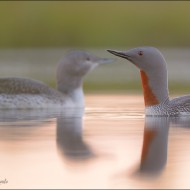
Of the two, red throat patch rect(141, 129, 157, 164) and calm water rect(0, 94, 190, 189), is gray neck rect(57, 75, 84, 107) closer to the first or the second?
calm water rect(0, 94, 190, 189)

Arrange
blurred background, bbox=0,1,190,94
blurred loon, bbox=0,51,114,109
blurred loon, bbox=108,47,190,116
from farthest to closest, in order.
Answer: blurred background, bbox=0,1,190,94 < blurred loon, bbox=0,51,114,109 < blurred loon, bbox=108,47,190,116

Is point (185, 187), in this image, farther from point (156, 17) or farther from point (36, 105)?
point (156, 17)

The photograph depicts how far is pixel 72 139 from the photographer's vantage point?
970 cm

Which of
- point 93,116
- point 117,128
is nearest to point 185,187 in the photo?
point 117,128

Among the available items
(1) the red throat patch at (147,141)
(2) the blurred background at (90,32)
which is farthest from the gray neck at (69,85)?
(2) the blurred background at (90,32)

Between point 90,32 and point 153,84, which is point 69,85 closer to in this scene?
point 153,84

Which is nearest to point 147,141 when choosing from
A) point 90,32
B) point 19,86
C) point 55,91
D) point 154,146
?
point 154,146

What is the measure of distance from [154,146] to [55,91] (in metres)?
6.47

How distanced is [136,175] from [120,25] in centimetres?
2730

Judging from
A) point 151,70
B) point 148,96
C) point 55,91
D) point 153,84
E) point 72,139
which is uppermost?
point 151,70

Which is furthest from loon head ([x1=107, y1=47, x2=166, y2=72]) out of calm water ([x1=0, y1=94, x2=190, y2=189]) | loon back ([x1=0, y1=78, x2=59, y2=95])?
loon back ([x1=0, y1=78, x2=59, y2=95])

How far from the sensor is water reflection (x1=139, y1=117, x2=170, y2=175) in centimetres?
792

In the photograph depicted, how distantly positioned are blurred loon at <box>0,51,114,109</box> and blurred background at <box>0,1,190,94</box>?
224 inches

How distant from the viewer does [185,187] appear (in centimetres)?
714
